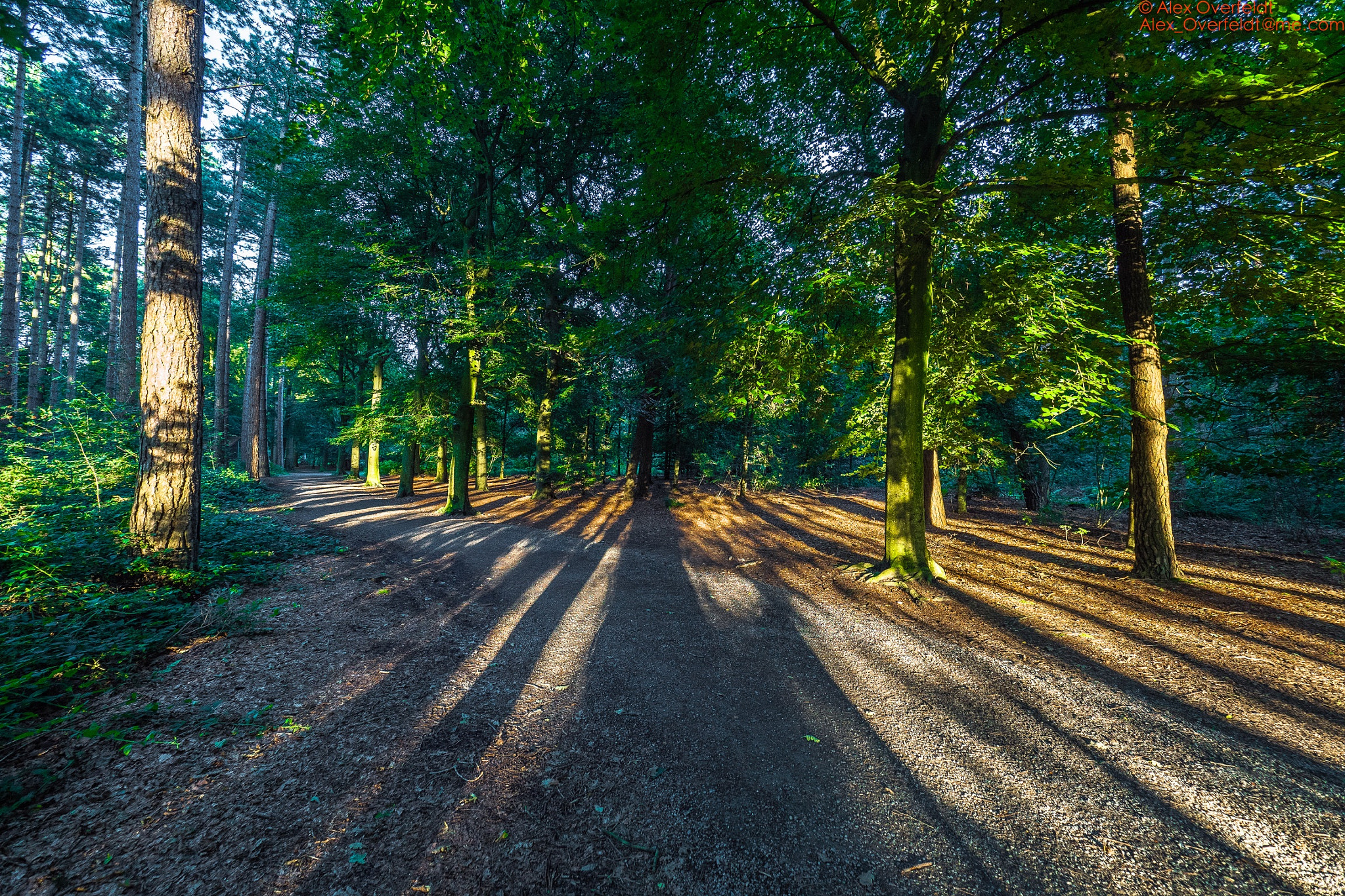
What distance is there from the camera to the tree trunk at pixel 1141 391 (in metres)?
6.76

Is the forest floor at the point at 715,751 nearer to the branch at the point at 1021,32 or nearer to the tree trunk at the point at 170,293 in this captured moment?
the tree trunk at the point at 170,293

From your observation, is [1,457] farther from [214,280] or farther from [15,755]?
[214,280]

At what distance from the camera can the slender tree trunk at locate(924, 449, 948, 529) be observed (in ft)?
37.2

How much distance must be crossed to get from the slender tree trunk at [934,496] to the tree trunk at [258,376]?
84.8 ft

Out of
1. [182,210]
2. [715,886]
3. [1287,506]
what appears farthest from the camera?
[1287,506]

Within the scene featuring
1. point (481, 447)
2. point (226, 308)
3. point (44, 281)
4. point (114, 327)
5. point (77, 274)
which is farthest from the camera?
point (44, 281)

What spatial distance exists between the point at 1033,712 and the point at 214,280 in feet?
147

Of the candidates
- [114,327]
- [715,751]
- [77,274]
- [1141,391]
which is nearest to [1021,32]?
[1141,391]

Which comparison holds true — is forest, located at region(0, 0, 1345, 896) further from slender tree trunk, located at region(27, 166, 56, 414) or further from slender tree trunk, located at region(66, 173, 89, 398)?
slender tree trunk, located at region(66, 173, 89, 398)

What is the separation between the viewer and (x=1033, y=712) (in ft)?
11.6

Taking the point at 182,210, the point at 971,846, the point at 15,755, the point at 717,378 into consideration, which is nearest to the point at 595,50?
the point at 717,378

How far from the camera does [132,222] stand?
537 inches

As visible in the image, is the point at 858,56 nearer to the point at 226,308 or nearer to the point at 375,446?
the point at 375,446

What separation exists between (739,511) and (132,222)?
21898 millimetres
